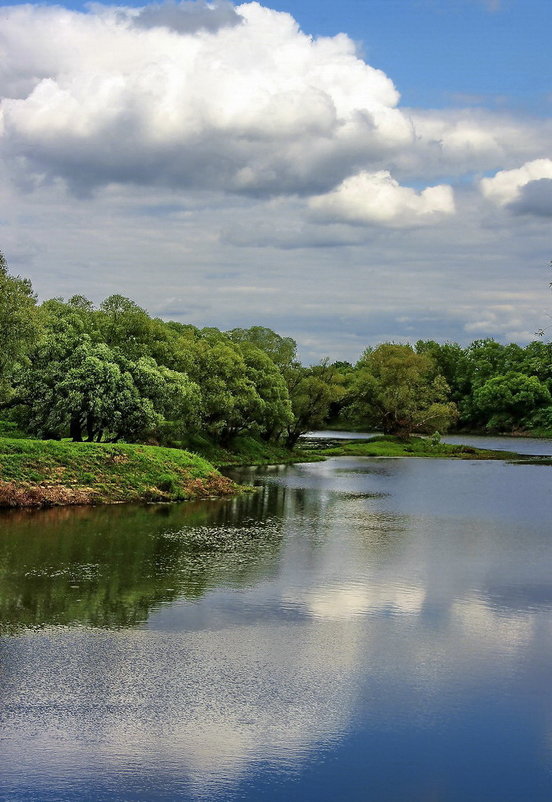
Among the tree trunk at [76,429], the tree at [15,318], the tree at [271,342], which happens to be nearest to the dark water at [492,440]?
the tree at [271,342]

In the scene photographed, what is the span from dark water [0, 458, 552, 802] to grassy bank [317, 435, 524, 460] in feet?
219

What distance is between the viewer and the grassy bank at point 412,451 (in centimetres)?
11076

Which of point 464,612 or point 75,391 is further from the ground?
point 75,391

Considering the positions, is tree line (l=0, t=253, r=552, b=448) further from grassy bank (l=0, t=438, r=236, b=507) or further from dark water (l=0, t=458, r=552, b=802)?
dark water (l=0, t=458, r=552, b=802)

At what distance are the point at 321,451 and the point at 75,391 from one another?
191 feet

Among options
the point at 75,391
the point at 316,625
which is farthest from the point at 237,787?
the point at 75,391

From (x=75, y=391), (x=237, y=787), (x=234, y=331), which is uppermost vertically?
(x=234, y=331)

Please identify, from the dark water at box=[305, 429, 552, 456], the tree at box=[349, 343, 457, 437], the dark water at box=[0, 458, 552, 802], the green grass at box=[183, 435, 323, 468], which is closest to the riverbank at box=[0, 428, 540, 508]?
the dark water at box=[0, 458, 552, 802]

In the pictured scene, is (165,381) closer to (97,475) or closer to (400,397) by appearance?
(97,475)

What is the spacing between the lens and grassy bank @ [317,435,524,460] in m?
111

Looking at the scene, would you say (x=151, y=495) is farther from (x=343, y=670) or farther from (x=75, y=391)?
(x=343, y=670)

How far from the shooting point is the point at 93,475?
2130 inches

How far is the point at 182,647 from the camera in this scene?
23719 millimetres

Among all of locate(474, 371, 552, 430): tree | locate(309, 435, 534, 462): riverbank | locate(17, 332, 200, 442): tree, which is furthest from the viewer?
locate(474, 371, 552, 430): tree
